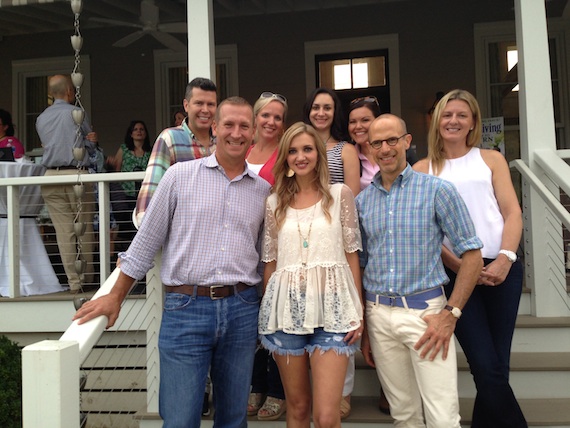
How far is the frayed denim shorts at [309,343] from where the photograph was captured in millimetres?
2361

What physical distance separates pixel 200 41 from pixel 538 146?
2.48 m

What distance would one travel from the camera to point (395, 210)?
93.8 inches

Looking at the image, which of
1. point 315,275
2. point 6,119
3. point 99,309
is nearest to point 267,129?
point 315,275

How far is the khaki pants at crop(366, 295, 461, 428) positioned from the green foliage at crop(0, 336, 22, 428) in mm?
2472

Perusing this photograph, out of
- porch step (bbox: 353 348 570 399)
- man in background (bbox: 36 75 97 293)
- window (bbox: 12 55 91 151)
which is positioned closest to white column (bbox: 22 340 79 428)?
porch step (bbox: 353 348 570 399)

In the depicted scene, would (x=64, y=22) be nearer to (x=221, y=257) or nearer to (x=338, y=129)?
(x=338, y=129)

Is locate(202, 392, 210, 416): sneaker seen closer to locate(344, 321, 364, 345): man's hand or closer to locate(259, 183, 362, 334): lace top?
locate(259, 183, 362, 334): lace top

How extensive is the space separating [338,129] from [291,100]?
16.1 feet

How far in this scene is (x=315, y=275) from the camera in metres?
2.40

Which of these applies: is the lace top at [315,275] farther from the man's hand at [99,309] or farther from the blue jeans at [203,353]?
the man's hand at [99,309]

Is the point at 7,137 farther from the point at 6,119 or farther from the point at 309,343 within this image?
the point at 309,343

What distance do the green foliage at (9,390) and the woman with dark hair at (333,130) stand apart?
243cm

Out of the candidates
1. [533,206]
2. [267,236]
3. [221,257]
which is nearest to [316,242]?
[267,236]

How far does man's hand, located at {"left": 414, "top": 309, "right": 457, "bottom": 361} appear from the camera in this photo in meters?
2.27
